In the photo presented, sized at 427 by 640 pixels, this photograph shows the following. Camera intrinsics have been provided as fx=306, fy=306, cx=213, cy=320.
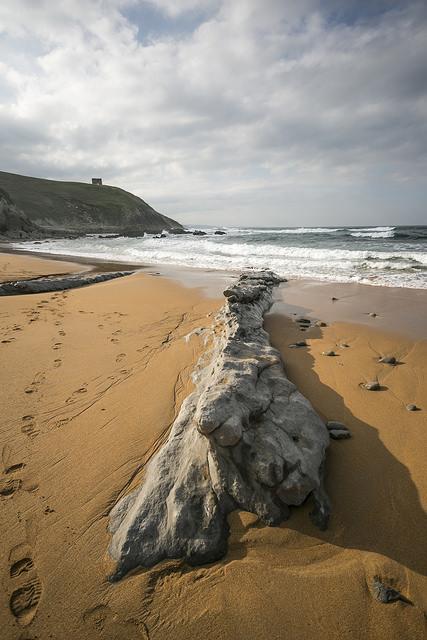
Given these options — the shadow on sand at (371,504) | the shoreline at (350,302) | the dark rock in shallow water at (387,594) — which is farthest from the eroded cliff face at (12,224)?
the dark rock in shallow water at (387,594)

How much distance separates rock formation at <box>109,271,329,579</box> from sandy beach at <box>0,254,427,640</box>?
0.32 ft

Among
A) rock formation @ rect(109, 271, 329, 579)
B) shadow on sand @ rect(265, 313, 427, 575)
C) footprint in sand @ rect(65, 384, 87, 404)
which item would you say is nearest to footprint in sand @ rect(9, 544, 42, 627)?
rock formation @ rect(109, 271, 329, 579)

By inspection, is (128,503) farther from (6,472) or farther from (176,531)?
(6,472)

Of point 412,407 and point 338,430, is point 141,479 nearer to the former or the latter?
point 338,430

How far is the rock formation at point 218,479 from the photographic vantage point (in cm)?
202

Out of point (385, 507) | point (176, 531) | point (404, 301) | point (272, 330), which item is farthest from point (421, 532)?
point (404, 301)

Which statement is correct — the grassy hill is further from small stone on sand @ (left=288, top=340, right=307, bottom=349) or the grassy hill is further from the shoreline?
small stone on sand @ (left=288, top=340, right=307, bottom=349)

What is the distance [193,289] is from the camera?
10.1 m

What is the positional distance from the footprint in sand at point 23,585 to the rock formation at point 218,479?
46cm

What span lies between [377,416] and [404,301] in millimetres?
6159

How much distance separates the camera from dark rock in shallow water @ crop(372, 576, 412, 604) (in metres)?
1.75

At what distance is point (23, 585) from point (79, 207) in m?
79.3

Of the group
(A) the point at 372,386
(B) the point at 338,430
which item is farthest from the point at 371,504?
(A) the point at 372,386

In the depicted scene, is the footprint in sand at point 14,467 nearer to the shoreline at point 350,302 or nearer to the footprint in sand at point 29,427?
the footprint in sand at point 29,427
